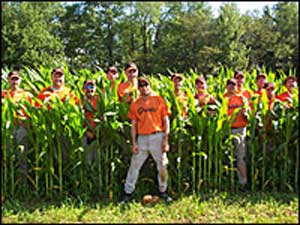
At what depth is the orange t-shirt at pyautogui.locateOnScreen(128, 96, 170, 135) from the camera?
176 inches

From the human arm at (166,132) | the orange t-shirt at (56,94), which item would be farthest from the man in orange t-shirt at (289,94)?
the orange t-shirt at (56,94)

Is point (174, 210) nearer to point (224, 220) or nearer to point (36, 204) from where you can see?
point (224, 220)

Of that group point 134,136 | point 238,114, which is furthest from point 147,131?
point 238,114

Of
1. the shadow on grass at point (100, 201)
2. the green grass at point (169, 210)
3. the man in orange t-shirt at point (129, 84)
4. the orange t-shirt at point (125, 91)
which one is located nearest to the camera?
the green grass at point (169, 210)

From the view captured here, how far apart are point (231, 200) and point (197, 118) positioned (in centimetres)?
90

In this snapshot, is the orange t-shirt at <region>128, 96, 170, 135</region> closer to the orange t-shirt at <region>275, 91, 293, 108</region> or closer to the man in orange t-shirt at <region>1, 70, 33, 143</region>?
the man in orange t-shirt at <region>1, 70, 33, 143</region>

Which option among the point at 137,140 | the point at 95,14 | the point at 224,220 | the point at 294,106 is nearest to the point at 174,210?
the point at 224,220

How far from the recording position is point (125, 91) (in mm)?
5078

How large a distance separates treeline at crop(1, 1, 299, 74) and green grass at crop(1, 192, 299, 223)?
20420 mm

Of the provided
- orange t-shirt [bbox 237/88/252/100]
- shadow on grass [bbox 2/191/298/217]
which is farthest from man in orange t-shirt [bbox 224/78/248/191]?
shadow on grass [bbox 2/191/298/217]

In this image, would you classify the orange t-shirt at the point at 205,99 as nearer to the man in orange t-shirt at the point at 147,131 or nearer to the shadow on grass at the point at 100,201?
the man in orange t-shirt at the point at 147,131

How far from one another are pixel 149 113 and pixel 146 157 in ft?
1.51

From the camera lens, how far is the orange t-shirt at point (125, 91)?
15.5 feet

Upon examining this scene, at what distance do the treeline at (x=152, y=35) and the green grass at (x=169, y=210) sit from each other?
20420 mm
